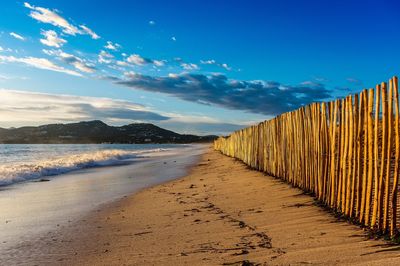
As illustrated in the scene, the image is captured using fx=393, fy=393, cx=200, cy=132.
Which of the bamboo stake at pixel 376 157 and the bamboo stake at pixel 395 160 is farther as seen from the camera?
the bamboo stake at pixel 376 157

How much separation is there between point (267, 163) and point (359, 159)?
683 cm

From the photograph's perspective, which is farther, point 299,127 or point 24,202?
point 24,202

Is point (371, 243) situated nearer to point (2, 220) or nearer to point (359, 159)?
point (359, 159)

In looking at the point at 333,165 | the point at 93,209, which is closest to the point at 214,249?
the point at 333,165

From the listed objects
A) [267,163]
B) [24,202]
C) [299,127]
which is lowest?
[24,202]

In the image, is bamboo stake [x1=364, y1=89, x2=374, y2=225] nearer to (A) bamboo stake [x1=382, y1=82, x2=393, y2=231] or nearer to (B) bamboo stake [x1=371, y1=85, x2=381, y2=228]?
(B) bamboo stake [x1=371, y1=85, x2=381, y2=228]

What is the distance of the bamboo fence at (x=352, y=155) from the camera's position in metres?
4.18

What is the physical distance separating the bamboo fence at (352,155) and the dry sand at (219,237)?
0.91 feet

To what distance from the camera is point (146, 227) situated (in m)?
5.49

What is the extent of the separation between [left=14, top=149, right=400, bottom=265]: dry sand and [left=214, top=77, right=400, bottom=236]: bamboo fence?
0.28 meters

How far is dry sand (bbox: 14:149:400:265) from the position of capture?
12.5 ft

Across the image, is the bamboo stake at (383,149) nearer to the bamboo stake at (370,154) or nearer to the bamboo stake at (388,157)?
the bamboo stake at (388,157)

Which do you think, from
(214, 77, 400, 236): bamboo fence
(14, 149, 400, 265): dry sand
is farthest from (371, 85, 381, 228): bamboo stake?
(14, 149, 400, 265): dry sand

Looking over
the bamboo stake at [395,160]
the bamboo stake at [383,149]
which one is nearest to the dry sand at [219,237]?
the bamboo stake at [395,160]
